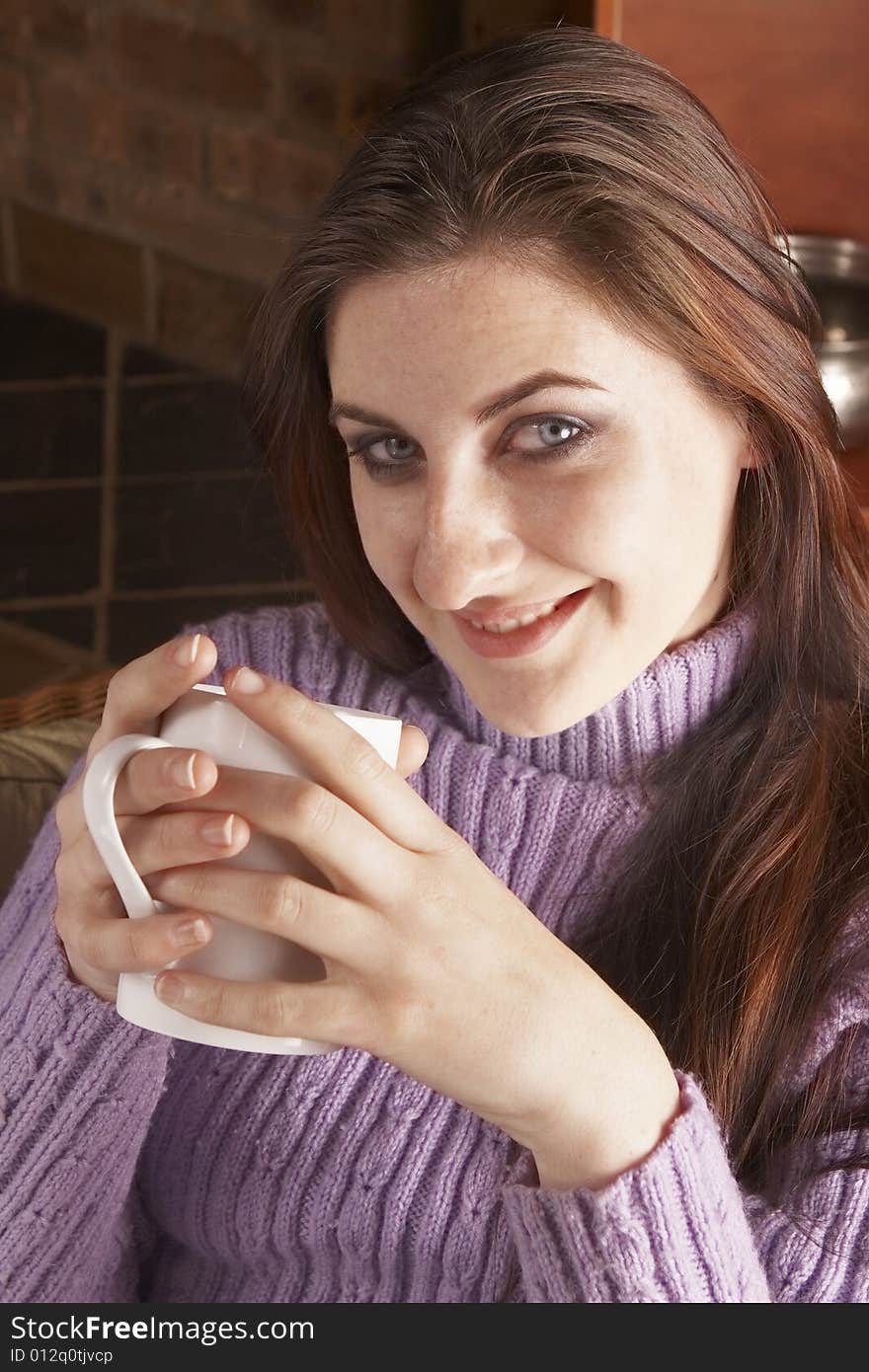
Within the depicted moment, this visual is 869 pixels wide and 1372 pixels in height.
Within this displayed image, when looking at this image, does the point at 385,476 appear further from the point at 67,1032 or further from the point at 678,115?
the point at 67,1032

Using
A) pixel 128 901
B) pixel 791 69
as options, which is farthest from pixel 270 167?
pixel 128 901

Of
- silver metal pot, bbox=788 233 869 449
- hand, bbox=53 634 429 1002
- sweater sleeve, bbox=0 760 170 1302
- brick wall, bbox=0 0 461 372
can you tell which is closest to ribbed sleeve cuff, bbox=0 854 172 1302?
sweater sleeve, bbox=0 760 170 1302

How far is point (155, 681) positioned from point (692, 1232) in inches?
18.0

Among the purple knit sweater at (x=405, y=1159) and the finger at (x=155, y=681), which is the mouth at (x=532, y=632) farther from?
the finger at (x=155, y=681)

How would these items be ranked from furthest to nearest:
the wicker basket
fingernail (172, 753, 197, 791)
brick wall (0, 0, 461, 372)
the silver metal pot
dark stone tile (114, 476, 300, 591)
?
brick wall (0, 0, 461, 372)
dark stone tile (114, 476, 300, 591)
the silver metal pot
the wicker basket
fingernail (172, 753, 197, 791)

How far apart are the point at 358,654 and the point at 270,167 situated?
2.18 metres

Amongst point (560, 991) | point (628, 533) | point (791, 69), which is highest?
point (791, 69)

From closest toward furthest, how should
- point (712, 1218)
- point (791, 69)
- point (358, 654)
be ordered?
point (712, 1218) → point (358, 654) → point (791, 69)

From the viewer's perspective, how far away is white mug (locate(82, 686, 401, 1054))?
2.77 ft

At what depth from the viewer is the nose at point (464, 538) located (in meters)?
1.04

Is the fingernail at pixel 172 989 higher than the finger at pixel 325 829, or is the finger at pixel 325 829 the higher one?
the finger at pixel 325 829

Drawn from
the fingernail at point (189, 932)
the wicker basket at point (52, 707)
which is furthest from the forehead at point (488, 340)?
the wicker basket at point (52, 707)

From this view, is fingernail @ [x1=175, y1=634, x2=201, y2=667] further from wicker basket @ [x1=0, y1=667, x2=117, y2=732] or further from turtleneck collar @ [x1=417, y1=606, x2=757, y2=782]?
wicker basket @ [x1=0, y1=667, x2=117, y2=732]
